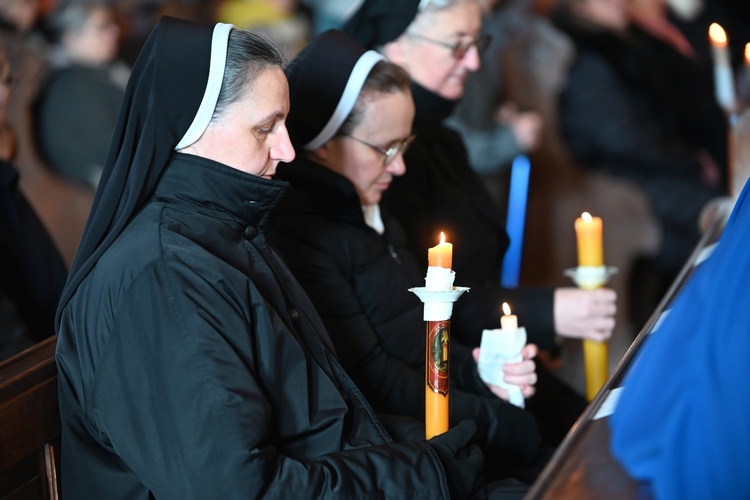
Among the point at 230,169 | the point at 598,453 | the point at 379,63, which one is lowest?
the point at 598,453

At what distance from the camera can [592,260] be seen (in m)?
2.98

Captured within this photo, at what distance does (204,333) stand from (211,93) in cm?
51

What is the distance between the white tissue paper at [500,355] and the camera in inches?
106

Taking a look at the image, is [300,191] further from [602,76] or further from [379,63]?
[602,76]

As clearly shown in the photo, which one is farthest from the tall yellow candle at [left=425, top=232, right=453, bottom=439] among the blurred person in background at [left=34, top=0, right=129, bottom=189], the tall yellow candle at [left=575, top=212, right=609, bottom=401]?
the blurred person in background at [left=34, top=0, right=129, bottom=189]

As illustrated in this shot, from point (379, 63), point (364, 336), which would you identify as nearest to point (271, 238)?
point (364, 336)

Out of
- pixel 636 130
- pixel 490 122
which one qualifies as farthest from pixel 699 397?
pixel 636 130

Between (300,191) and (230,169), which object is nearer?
(230,169)

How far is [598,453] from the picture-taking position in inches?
68.9

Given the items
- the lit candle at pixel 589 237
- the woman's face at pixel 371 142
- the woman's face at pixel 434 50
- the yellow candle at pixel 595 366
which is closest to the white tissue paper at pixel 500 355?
→ the yellow candle at pixel 595 366

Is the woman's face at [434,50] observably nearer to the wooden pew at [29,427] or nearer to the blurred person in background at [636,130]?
the wooden pew at [29,427]

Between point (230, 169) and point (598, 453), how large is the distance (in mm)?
921

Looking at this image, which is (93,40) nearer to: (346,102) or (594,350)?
(346,102)

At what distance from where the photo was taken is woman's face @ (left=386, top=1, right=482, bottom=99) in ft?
12.2
